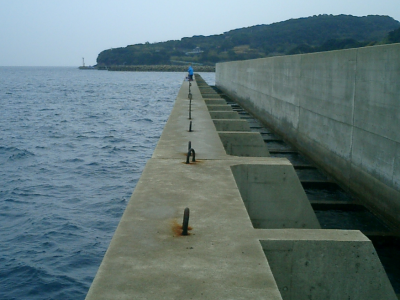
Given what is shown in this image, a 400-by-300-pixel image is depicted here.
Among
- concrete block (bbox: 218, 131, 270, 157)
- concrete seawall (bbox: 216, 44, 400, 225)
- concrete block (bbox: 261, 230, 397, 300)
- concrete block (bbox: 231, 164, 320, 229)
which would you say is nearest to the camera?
concrete block (bbox: 261, 230, 397, 300)

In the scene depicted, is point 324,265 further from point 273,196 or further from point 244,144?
point 244,144

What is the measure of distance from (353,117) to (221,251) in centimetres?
665

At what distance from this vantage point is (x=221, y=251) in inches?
158

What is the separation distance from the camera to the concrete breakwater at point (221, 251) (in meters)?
3.44

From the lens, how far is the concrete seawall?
7777 millimetres

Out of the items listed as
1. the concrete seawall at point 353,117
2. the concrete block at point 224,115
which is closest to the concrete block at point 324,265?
the concrete seawall at point 353,117

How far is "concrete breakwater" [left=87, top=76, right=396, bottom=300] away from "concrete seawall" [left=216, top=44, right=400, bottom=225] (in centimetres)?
193

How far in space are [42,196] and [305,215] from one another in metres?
9.13

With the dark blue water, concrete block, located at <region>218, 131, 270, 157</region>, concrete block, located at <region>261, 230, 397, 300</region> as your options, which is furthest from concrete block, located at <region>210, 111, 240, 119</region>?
concrete block, located at <region>261, 230, 397, 300</region>

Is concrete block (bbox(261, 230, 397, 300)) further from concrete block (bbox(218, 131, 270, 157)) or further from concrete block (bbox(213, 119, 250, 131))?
concrete block (bbox(213, 119, 250, 131))

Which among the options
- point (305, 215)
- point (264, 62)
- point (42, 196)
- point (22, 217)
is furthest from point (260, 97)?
point (305, 215)

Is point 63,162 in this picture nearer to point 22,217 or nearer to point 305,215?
point 22,217

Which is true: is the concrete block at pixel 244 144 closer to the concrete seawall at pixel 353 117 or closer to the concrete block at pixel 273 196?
the concrete seawall at pixel 353 117

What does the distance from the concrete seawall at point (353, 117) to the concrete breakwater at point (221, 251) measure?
75.9 inches
